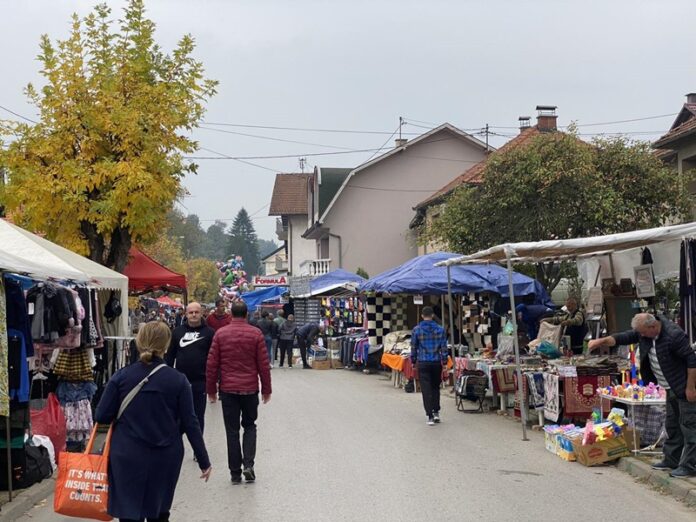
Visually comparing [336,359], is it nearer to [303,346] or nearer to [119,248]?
[303,346]

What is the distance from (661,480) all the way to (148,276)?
1494 cm

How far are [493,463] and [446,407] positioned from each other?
246 inches

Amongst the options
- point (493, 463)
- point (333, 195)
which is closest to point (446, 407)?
point (493, 463)

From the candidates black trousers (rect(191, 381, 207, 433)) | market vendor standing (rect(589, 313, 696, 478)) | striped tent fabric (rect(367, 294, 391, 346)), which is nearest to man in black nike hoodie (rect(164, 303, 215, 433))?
black trousers (rect(191, 381, 207, 433))

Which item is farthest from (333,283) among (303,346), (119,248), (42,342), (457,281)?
(42,342)

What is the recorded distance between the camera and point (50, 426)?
1088 cm

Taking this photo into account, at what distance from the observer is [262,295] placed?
140ft

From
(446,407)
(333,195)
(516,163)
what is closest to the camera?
(446,407)

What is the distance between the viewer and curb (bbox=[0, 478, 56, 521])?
8.48 metres

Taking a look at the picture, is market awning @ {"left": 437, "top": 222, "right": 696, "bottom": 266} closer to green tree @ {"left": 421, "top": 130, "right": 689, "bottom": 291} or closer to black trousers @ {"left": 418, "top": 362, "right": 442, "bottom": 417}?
black trousers @ {"left": 418, "top": 362, "right": 442, "bottom": 417}

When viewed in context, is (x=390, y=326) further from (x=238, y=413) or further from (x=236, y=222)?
(x=236, y=222)

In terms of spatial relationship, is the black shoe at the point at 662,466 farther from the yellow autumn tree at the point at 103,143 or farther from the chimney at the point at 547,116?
the chimney at the point at 547,116

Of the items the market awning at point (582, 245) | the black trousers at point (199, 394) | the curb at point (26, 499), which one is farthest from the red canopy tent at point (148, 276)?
the curb at point (26, 499)

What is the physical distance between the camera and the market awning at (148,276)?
72.0 feet
